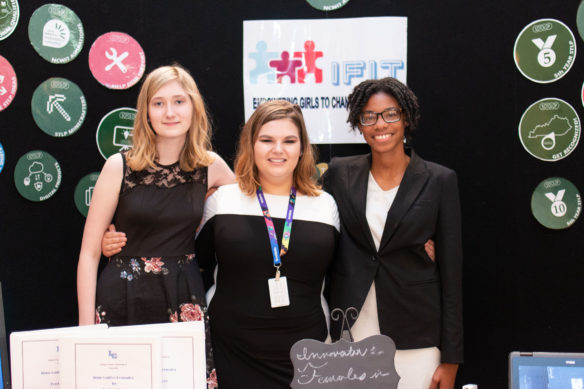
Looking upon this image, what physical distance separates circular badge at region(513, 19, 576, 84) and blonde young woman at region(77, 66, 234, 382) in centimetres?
180

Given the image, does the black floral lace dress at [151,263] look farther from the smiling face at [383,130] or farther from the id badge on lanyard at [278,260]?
the smiling face at [383,130]

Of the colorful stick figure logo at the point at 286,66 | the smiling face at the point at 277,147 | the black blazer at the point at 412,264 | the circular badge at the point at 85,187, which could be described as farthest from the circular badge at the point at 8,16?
the black blazer at the point at 412,264

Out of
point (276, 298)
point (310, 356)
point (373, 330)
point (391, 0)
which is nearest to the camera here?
point (310, 356)

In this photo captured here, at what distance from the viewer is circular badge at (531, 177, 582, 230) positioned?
9.59 ft

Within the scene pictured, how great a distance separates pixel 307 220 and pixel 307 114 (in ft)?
2.91

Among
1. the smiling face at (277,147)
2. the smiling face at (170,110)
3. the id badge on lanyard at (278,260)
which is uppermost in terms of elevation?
the smiling face at (170,110)

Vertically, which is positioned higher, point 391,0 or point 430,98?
point 391,0

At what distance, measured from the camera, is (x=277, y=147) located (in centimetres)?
220

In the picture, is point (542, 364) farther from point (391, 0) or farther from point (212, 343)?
point (391, 0)

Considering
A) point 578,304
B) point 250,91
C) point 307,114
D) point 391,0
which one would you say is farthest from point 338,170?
point 578,304

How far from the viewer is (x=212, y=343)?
226 cm

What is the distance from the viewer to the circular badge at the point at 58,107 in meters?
2.98

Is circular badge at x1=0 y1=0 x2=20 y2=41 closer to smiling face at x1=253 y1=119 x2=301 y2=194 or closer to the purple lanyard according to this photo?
smiling face at x1=253 y1=119 x2=301 y2=194

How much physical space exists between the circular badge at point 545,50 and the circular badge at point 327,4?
0.96 meters
